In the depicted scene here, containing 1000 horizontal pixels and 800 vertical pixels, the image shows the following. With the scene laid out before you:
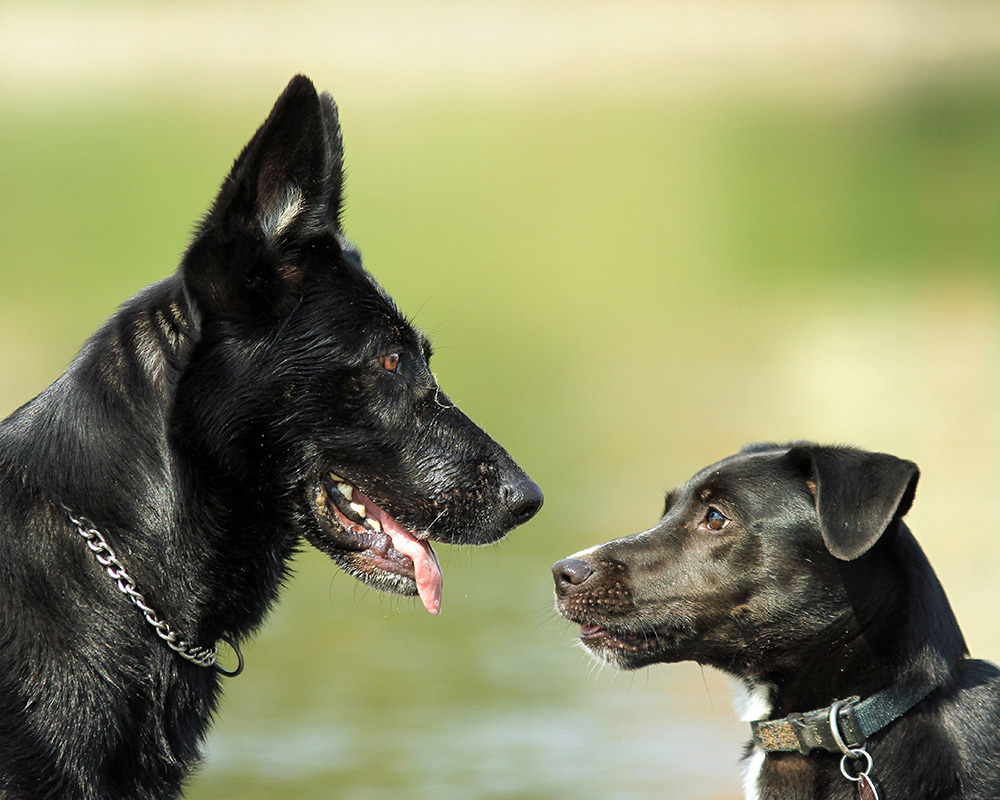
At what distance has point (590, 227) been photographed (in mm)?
24234

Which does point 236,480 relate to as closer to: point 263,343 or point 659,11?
point 263,343

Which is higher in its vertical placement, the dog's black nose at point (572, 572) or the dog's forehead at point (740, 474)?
the dog's forehead at point (740, 474)

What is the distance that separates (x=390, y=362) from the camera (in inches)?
133

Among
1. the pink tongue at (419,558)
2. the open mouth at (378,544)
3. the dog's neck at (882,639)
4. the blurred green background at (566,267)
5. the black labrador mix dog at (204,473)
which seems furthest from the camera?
the blurred green background at (566,267)

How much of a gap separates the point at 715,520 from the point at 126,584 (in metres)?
1.80

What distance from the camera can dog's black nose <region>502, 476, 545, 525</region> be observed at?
352cm

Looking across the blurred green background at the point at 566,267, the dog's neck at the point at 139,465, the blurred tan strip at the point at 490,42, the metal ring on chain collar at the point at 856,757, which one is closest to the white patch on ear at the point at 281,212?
the dog's neck at the point at 139,465

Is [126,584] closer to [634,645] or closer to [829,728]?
[634,645]

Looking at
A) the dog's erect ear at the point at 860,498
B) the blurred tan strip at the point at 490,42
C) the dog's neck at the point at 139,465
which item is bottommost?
the blurred tan strip at the point at 490,42

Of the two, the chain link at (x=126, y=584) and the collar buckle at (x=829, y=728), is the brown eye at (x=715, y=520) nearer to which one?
the collar buckle at (x=829, y=728)

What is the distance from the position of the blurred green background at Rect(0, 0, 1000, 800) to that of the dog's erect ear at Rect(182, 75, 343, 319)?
113 inches

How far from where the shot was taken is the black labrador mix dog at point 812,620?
3523 millimetres

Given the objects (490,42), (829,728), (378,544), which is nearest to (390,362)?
(378,544)

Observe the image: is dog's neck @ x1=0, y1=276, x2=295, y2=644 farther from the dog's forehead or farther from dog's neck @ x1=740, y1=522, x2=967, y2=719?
dog's neck @ x1=740, y1=522, x2=967, y2=719
